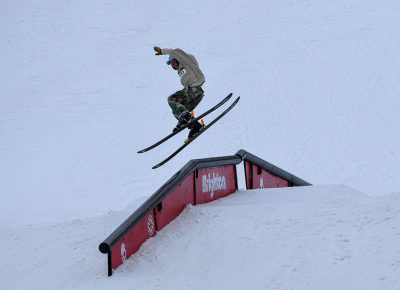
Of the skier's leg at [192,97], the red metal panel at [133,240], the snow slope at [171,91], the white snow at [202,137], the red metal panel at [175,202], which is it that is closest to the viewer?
the white snow at [202,137]

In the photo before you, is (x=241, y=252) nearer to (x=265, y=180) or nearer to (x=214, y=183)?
(x=214, y=183)

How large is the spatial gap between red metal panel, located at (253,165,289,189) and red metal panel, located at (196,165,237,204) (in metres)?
0.90

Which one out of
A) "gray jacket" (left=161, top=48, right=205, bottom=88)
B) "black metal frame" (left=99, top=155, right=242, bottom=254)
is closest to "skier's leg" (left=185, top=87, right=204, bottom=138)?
"gray jacket" (left=161, top=48, right=205, bottom=88)

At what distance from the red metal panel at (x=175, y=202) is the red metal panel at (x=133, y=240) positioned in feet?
0.54

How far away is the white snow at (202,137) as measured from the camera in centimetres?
582

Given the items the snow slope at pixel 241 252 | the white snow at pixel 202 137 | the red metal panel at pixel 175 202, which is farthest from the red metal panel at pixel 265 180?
A: the snow slope at pixel 241 252

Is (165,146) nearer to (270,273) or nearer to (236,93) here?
(236,93)

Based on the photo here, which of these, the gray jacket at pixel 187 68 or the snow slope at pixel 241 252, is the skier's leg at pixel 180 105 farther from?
the snow slope at pixel 241 252

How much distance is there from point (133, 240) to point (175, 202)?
0.99m

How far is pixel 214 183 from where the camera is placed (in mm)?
8406

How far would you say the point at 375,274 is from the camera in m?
4.64

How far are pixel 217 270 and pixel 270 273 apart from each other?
0.60m

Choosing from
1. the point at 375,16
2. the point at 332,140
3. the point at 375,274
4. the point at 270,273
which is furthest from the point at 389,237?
the point at 375,16

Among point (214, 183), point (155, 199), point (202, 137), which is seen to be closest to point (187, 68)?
point (214, 183)
